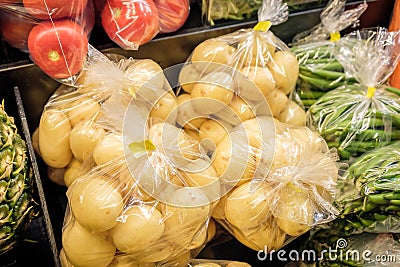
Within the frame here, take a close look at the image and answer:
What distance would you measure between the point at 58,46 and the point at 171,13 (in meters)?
0.37

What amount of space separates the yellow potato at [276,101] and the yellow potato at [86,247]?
602 millimetres

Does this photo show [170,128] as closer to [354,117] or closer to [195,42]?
[195,42]

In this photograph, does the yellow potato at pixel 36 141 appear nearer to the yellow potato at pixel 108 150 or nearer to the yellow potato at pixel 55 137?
the yellow potato at pixel 55 137

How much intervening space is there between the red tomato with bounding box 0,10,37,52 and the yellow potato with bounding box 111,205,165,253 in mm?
570

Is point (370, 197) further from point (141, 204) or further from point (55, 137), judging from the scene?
point (55, 137)

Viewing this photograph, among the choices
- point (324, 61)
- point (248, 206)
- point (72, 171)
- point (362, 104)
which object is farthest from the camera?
point (324, 61)

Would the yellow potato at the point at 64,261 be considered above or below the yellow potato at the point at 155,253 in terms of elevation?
below

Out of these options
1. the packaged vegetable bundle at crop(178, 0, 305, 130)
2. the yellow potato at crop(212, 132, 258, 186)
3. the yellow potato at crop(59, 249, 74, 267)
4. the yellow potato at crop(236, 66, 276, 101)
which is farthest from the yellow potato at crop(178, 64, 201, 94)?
the yellow potato at crop(59, 249, 74, 267)

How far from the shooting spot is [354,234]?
1.37m

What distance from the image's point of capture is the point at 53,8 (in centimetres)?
118

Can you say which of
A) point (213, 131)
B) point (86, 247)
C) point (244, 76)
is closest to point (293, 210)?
point (213, 131)

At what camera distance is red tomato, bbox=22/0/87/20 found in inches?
45.6

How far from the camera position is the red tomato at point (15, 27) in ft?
3.94

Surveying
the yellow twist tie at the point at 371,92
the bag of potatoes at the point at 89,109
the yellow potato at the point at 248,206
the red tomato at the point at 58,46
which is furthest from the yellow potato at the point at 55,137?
the yellow twist tie at the point at 371,92
